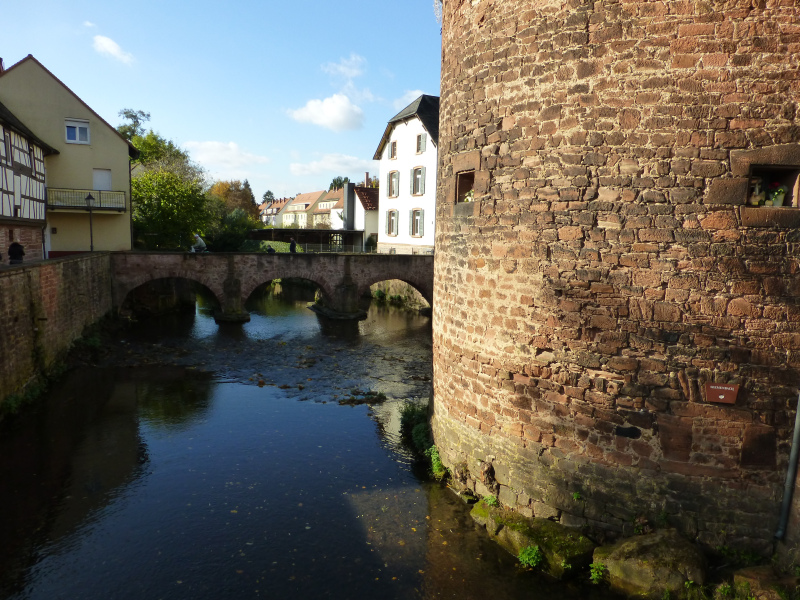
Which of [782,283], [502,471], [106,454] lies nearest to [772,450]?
[782,283]

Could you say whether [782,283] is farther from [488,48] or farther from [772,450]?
[488,48]

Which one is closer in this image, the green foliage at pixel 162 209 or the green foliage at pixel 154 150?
the green foliage at pixel 162 209

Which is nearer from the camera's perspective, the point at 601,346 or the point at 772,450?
the point at 772,450

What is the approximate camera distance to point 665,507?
5996 mm

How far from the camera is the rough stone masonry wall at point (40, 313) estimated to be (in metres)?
11.1

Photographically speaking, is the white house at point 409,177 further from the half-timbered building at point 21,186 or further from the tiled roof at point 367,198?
the half-timbered building at point 21,186

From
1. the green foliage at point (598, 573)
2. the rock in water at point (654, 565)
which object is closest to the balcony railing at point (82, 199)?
the green foliage at point (598, 573)

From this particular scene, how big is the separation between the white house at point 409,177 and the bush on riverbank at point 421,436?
834 inches

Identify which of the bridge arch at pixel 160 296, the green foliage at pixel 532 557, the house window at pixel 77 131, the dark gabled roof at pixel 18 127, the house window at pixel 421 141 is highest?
the house window at pixel 421 141

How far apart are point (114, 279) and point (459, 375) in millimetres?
18410

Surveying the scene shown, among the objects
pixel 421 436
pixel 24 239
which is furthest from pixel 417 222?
pixel 421 436

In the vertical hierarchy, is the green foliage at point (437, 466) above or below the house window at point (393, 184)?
below

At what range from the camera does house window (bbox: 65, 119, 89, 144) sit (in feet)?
77.9

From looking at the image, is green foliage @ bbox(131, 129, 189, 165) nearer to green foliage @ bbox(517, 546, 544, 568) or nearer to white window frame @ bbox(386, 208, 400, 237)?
white window frame @ bbox(386, 208, 400, 237)
